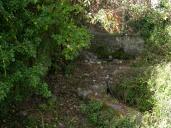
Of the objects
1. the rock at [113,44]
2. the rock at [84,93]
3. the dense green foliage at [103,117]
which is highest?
the rock at [113,44]

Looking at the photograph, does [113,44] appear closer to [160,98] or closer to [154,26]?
[154,26]

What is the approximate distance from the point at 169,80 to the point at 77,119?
1.54 m

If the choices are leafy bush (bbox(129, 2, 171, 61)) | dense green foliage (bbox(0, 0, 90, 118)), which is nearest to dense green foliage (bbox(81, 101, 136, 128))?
dense green foliage (bbox(0, 0, 90, 118))

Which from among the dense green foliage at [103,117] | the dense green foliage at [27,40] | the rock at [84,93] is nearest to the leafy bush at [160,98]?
the dense green foliage at [103,117]

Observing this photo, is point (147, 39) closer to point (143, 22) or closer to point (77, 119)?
point (143, 22)

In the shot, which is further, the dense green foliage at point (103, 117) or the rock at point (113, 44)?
the rock at point (113, 44)

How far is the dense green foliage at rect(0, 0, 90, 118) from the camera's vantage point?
4.99 metres

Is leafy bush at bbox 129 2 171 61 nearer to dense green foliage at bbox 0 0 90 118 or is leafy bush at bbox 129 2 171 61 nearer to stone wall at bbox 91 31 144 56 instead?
stone wall at bbox 91 31 144 56

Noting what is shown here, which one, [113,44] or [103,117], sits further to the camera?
[113,44]

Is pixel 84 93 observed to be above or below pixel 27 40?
below

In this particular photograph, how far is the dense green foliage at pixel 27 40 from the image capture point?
4988 mm

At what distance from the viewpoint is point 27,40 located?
17.1 feet

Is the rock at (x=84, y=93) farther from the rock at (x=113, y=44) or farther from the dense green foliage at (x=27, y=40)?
the rock at (x=113, y=44)

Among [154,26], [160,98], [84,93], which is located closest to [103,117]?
[84,93]
